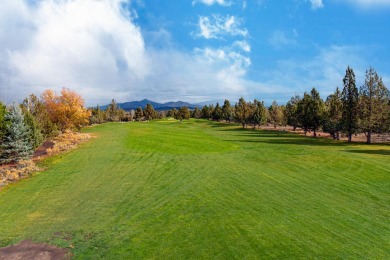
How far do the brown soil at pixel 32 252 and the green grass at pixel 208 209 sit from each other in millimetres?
524

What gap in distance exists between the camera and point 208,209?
58.2 feet

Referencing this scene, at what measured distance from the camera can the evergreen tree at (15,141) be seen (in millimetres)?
32562

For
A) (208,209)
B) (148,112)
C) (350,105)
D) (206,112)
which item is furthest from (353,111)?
(206,112)

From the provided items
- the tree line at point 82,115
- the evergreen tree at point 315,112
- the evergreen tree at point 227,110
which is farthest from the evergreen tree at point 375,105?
the evergreen tree at point 227,110

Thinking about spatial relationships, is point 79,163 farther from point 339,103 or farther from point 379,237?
point 339,103

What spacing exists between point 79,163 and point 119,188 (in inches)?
453

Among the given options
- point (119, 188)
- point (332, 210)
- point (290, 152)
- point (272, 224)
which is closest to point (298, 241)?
point (272, 224)

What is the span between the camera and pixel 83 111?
63.2 metres

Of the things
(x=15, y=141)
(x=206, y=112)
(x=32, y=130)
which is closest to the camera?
(x=15, y=141)

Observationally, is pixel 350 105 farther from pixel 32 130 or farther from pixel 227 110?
pixel 227 110

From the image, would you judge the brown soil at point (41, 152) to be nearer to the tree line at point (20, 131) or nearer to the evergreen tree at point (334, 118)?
the tree line at point (20, 131)

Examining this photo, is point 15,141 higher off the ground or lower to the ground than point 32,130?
lower

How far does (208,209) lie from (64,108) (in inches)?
Answer: 1970

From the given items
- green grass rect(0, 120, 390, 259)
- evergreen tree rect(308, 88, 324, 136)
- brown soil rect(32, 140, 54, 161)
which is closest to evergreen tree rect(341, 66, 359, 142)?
evergreen tree rect(308, 88, 324, 136)
